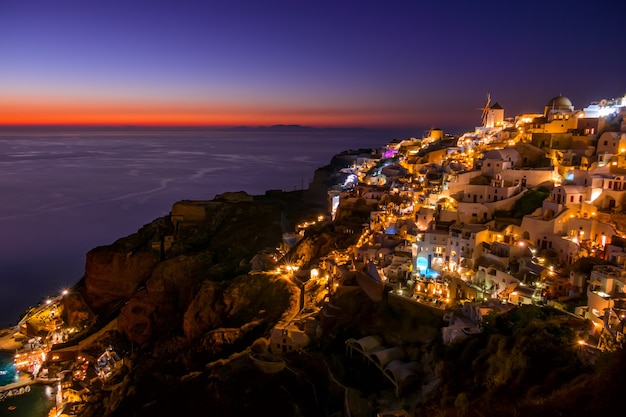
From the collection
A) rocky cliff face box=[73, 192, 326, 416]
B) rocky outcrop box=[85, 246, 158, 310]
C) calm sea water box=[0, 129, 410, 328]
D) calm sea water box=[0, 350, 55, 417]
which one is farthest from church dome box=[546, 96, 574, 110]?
calm sea water box=[0, 129, 410, 328]

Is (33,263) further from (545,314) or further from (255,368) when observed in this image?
(545,314)

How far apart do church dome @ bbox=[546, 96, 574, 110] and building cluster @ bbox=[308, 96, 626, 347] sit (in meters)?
2.31

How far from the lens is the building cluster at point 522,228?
60.6 ft

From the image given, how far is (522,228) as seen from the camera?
22.5 meters

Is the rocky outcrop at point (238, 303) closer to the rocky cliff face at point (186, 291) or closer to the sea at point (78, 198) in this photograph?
the rocky cliff face at point (186, 291)

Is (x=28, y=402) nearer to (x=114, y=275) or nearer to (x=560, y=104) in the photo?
(x=114, y=275)

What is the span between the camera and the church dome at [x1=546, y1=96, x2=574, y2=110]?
117 feet

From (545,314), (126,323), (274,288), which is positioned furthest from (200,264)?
(545,314)

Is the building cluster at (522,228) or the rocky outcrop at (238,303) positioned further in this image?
the rocky outcrop at (238,303)

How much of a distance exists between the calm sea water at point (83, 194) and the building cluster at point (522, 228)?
31041mm

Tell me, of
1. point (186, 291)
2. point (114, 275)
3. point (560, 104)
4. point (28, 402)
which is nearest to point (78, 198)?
point (114, 275)

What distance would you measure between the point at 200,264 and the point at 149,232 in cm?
884

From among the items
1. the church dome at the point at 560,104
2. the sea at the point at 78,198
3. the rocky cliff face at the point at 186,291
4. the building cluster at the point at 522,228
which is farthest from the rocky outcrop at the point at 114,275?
the church dome at the point at 560,104

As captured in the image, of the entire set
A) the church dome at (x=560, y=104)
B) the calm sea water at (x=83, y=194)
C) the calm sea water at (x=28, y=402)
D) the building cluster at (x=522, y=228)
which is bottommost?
the calm sea water at (x=28, y=402)
